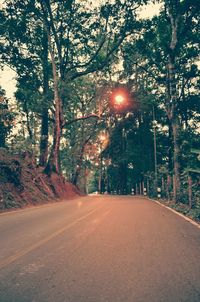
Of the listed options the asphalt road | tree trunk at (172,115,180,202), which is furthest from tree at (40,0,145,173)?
the asphalt road

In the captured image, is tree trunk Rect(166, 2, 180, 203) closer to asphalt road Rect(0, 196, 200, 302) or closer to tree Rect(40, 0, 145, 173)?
tree Rect(40, 0, 145, 173)

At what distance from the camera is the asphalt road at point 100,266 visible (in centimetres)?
390

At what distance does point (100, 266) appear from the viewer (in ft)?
16.9

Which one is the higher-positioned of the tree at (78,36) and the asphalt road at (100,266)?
the tree at (78,36)

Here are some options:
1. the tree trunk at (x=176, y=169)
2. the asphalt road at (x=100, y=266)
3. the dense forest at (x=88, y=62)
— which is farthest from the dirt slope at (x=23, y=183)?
the asphalt road at (x=100, y=266)

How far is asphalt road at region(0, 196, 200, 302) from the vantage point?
3.90 m

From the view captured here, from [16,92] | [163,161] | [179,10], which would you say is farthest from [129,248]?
[163,161]

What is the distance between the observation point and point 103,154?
179 ft

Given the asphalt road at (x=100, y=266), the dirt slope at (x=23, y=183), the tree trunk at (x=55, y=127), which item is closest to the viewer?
the asphalt road at (x=100, y=266)

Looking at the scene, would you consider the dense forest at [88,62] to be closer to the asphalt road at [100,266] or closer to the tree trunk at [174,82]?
the tree trunk at [174,82]

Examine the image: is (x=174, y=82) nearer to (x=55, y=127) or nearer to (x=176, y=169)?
(x=176, y=169)

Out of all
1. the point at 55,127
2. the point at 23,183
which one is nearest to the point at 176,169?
the point at 23,183

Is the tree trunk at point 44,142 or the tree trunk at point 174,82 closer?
the tree trunk at point 174,82

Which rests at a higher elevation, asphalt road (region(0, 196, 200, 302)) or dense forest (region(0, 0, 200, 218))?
dense forest (region(0, 0, 200, 218))
